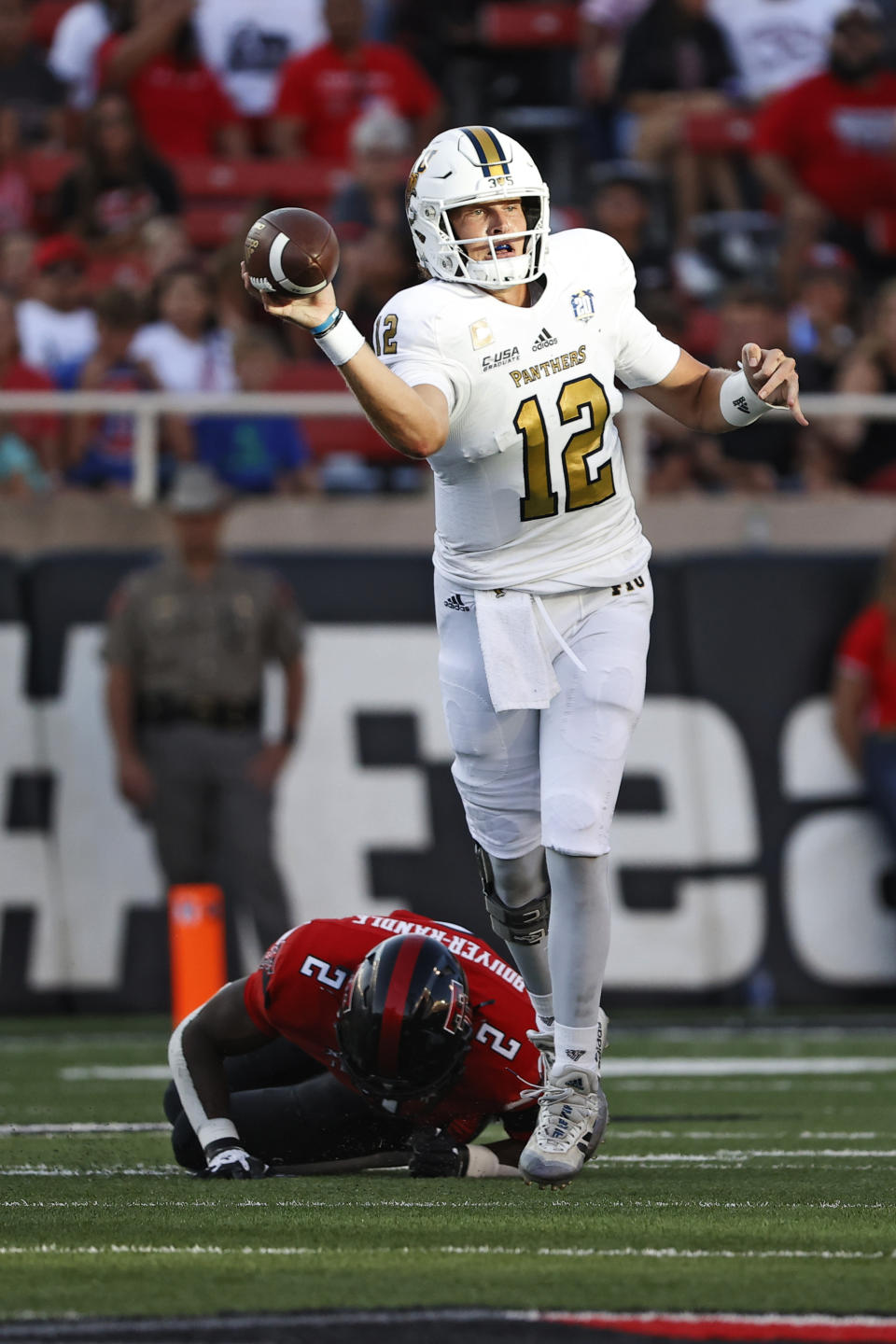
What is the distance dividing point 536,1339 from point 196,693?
6.19m

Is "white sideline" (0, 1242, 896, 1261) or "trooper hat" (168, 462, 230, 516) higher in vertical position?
"trooper hat" (168, 462, 230, 516)

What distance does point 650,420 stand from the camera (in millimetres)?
10078

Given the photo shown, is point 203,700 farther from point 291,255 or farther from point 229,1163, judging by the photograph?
point 291,255

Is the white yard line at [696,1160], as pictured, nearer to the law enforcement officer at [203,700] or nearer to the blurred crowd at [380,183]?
Answer: the law enforcement officer at [203,700]

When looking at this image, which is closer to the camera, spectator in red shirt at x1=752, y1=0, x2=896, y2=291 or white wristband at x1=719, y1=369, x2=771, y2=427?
white wristband at x1=719, y1=369, x2=771, y2=427

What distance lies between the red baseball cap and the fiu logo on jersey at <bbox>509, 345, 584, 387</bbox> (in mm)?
6292

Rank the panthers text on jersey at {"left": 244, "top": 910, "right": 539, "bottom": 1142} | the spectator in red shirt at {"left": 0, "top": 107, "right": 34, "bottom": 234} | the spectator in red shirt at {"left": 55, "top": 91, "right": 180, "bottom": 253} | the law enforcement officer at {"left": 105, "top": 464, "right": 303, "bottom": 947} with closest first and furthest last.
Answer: the panthers text on jersey at {"left": 244, "top": 910, "right": 539, "bottom": 1142}, the law enforcement officer at {"left": 105, "top": 464, "right": 303, "bottom": 947}, the spectator in red shirt at {"left": 55, "top": 91, "right": 180, "bottom": 253}, the spectator in red shirt at {"left": 0, "top": 107, "right": 34, "bottom": 234}

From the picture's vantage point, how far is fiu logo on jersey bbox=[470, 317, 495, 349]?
15.0 ft

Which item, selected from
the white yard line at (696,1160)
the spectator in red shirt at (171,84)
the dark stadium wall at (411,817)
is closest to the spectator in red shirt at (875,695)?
the dark stadium wall at (411,817)

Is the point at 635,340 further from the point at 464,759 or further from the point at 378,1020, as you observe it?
the point at 378,1020

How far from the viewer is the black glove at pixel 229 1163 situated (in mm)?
4570

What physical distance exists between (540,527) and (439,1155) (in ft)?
4.43

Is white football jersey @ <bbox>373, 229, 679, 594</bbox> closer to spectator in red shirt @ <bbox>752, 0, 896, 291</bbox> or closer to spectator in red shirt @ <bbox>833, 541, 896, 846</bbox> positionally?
spectator in red shirt @ <bbox>833, 541, 896, 846</bbox>

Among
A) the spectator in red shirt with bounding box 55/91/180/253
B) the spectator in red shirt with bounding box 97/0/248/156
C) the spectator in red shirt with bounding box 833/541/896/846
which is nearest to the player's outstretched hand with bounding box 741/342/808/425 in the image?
the spectator in red shirt with bounding box 833/541/896/846
